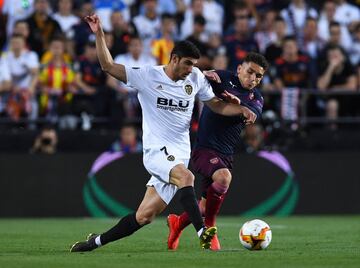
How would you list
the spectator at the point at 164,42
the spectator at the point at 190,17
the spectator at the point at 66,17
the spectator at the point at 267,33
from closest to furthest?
the spectator at the point at 164,42
the spectator at the point at 66,17
the spectator at the point at 267,33
the spectator at the point at 190,17

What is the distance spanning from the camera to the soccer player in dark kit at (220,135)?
37.8 ft

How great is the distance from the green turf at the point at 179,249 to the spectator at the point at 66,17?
16.0ft

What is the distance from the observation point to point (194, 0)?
21047mm

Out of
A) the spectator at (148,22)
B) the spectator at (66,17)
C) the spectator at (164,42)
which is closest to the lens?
the spectator at (164,42)

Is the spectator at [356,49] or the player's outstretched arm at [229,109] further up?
the spectator at [356,49]

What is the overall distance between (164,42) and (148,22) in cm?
100

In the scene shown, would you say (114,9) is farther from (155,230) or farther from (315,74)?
(155,230)

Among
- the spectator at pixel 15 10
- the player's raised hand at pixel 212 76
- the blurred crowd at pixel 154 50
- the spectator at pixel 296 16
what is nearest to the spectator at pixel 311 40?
the blurred crowd at pixel 154 50

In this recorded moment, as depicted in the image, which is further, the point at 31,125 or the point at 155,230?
the point at 31,125

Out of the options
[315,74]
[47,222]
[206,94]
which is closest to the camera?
[206,94]

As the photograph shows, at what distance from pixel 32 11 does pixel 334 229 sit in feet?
27.9

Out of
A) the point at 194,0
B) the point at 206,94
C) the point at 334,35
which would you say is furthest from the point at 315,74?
the point at 206,94

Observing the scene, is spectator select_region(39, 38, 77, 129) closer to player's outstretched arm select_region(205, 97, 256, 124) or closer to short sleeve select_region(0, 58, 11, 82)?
short sleeve select_region(0, 58, 11, 82)

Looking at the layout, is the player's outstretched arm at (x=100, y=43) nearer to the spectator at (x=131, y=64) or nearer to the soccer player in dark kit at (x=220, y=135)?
the soccer player in dark kit at (x=220, y=135)
